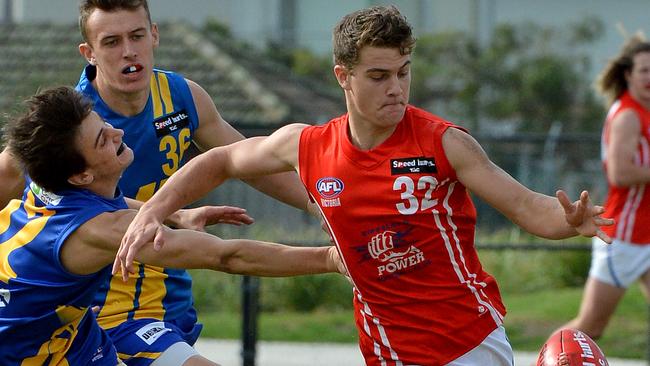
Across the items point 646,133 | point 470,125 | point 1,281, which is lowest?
point 470,125

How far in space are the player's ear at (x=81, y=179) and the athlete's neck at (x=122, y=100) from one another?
899 mm

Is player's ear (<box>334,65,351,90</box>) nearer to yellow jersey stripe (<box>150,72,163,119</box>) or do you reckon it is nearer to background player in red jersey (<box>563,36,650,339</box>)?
yellow jersey stripe (<box>150,72,163,119</box>)

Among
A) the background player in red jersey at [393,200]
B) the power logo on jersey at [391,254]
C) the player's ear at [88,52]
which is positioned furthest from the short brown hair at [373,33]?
the player's ear at [88,52]

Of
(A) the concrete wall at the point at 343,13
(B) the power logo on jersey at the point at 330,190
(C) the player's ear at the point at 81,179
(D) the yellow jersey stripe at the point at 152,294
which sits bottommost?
(A) the concrete wall at the point at 343,13

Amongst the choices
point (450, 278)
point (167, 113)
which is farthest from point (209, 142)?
point (450, 278)

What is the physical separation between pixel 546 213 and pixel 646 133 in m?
4.35

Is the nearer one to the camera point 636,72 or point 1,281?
point 1,281

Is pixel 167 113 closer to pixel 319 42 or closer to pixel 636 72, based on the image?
pixel 636 72

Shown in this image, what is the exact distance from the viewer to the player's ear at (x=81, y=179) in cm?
492

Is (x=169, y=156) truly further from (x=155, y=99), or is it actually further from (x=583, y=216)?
(x=583, y=216)

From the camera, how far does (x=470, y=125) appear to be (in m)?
19.8

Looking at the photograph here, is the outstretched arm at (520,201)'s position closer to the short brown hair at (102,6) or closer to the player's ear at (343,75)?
the player's ear at (343,75)

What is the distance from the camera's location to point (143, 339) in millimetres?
5480

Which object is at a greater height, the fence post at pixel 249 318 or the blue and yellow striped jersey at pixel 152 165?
the blue and yellow striped jersey at pixel 152 165
